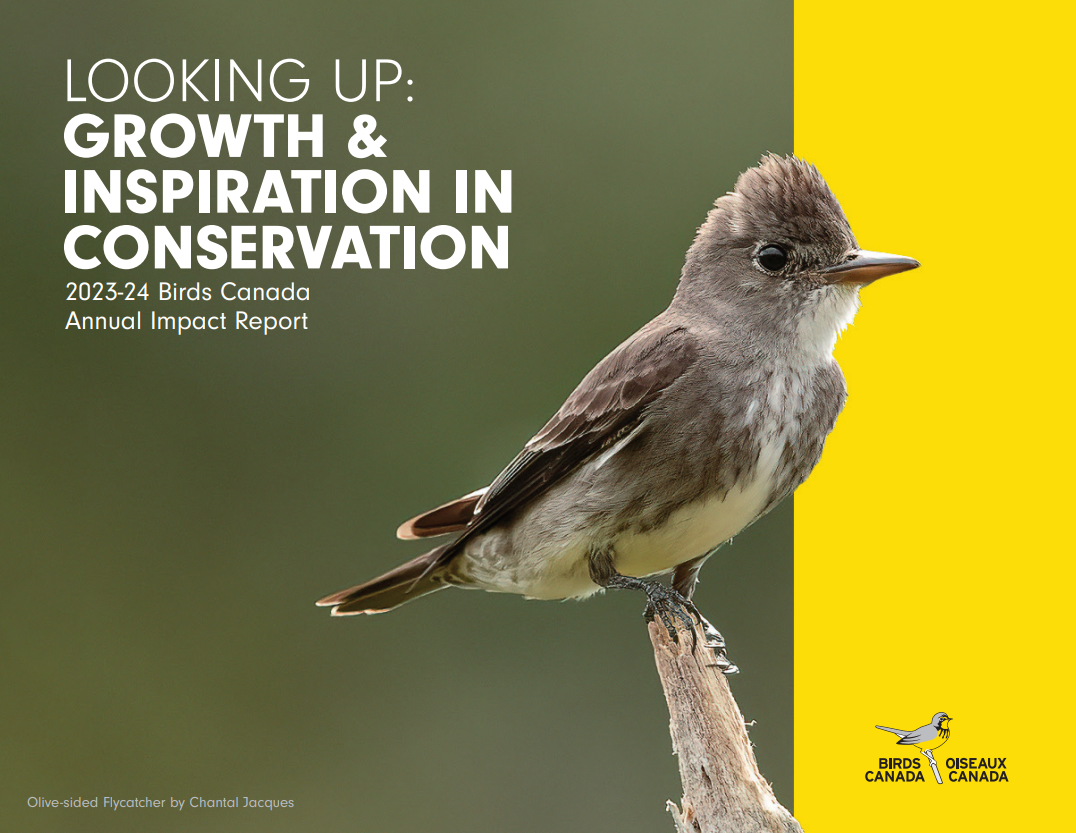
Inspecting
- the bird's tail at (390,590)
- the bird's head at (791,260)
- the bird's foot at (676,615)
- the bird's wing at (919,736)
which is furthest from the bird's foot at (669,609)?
the bird's wing at (919,736)

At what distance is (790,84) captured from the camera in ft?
25.0

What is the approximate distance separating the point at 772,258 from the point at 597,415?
73 cm

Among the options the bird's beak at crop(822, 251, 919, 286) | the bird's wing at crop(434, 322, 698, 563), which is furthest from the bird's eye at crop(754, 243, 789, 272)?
the bird's wing at crop(434, 322, 698, 563)

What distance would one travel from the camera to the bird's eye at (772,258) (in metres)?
4.23

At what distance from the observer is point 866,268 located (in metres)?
4.09

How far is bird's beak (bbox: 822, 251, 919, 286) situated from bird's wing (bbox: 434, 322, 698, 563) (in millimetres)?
476

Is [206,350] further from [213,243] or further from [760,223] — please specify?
[760,223]

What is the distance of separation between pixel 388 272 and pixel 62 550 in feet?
8.16

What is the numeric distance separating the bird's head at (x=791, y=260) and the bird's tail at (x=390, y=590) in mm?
1443

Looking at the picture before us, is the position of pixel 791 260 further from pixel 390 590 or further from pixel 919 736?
pixel 390 590

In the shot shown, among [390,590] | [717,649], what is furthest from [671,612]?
[390,590]

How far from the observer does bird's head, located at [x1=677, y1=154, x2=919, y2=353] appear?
164 inches

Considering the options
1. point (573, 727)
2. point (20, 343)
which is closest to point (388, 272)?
point (20, 343)

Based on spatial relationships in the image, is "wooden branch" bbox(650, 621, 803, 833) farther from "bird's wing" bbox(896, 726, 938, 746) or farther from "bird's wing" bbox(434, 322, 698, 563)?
"bird's wing" bbox(896, 726, 938, 746)
